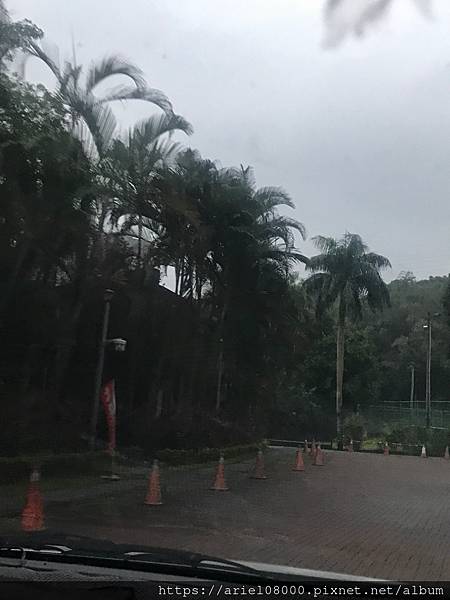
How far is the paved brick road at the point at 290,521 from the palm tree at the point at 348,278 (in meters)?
27.6

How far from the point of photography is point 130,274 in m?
22.0

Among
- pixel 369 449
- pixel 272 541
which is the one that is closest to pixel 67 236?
pixel 272 541

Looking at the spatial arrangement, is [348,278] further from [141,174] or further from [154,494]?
[154,494]

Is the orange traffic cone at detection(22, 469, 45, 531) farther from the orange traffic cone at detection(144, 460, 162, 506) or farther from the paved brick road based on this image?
the orange traffic cone at detection(144, 460, 162, 506)

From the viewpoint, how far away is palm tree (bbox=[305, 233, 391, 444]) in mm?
47594

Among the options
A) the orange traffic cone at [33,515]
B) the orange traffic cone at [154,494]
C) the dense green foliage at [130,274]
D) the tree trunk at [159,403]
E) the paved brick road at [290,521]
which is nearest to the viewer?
the paved brick road at [290,521]

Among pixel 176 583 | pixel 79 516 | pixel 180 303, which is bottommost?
pixel 79 516

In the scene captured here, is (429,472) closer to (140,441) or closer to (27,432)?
(140,441)

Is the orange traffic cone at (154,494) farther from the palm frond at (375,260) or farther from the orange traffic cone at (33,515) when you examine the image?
the palm frond at (375,260)

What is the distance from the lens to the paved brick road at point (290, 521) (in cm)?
906

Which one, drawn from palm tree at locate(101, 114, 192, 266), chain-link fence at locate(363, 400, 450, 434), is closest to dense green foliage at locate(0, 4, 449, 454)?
palm tree at locate(101, 114, 192, 266)

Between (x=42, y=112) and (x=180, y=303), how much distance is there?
31.5 feet

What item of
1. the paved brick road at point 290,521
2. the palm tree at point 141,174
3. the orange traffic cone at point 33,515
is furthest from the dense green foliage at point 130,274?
the orange traffic cone at point 33,515

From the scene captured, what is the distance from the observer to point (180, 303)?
24.6 metres
